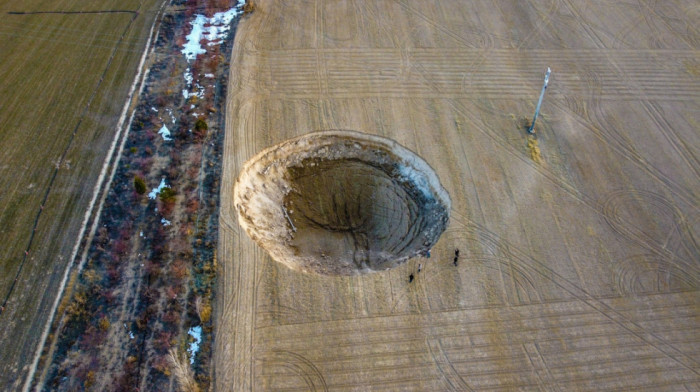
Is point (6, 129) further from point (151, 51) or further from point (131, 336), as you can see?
point (131, 336)

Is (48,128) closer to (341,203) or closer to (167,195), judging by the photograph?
(167,195)

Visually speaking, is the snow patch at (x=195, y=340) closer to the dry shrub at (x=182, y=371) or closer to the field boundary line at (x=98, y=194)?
the dry shrub at (x=182, y=371)

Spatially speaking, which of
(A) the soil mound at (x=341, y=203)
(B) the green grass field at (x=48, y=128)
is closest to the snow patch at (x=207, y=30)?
(B) the green grass field at (x=48, y=128)

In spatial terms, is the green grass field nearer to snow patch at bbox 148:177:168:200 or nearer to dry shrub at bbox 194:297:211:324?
snow patch at bbox 148:177:168:200

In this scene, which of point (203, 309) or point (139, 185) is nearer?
point (203, 309)

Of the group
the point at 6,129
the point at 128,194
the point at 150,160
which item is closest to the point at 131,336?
the point at 128,194

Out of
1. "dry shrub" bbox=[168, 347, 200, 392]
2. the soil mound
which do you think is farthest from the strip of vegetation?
the soil mound

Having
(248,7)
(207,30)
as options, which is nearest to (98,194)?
(207,30)

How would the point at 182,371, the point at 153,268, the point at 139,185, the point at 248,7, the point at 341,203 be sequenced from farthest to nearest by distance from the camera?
the point at 248,7 < the point at 341,203 < the point at 139,185 < the point at 153,268 < the point at 182,371
